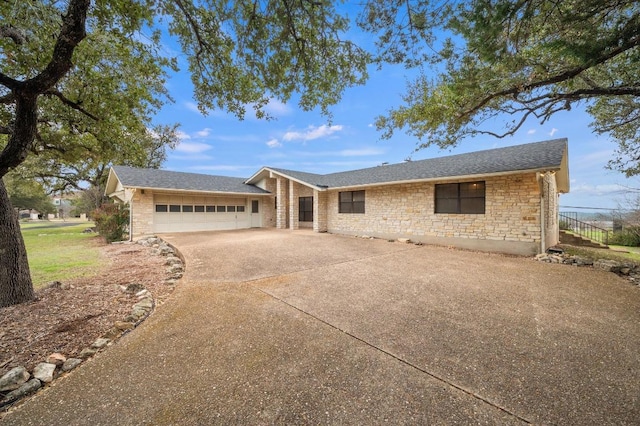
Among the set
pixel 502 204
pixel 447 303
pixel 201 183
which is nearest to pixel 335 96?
pixel 447 303

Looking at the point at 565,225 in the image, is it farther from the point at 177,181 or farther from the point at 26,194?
the point at 26,194

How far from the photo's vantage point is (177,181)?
48.0 ft

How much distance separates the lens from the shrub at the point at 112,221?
12477 millimetres

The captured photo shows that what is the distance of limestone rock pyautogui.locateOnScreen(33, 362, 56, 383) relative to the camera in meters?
2.41

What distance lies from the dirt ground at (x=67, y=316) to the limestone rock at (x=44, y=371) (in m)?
0.13

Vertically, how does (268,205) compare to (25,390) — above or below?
above

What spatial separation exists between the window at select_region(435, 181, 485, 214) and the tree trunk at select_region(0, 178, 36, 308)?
38.5ft

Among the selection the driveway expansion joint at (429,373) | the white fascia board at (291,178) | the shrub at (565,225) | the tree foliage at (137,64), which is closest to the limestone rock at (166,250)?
the tree foliage at (137,64)

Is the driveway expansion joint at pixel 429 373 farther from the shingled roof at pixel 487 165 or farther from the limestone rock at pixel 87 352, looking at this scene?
the shingled roof at pixel 487 165

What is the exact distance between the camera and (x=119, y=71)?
4809mm

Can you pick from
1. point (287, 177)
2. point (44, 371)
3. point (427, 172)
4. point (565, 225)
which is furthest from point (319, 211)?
point (565, 225)

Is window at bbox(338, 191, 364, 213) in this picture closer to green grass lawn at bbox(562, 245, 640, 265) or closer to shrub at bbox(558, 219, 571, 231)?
green grass lawn at bbox(562, 245, 640, 265)

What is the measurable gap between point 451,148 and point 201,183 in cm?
1389

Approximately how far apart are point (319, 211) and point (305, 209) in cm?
332
